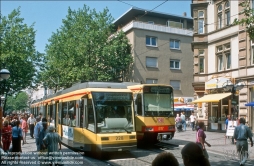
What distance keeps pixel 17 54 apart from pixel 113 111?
23343 millimetres

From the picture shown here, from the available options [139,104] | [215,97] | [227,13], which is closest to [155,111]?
[139,104]

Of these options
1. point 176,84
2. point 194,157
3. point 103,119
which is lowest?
point 103,119

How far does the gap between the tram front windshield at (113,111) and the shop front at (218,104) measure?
12556 mm

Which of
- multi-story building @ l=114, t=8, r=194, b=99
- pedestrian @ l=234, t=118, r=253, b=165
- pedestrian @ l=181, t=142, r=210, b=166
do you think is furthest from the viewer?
multi-story building @ l=114, t=8, r=194, b=99

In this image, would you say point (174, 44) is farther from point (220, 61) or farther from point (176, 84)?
point (220, 61)

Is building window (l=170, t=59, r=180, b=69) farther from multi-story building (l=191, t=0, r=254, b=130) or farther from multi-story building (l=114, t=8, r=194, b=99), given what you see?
multi-story building (l=191, t=0, r=254, b=130)

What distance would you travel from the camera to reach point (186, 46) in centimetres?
4419

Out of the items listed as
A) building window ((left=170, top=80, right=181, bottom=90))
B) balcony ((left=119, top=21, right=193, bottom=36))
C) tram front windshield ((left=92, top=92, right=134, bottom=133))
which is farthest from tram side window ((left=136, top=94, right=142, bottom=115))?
building window ((left=170, top=80, right=181, bottom=90))

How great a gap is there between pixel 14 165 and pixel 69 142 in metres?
4.13

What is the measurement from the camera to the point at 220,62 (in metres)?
26.5

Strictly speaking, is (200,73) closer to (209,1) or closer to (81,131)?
(209,1)

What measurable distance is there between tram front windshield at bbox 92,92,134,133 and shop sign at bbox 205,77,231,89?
536 inches

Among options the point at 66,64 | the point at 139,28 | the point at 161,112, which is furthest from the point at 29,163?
the point at 139,28

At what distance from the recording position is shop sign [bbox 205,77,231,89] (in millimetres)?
24641
